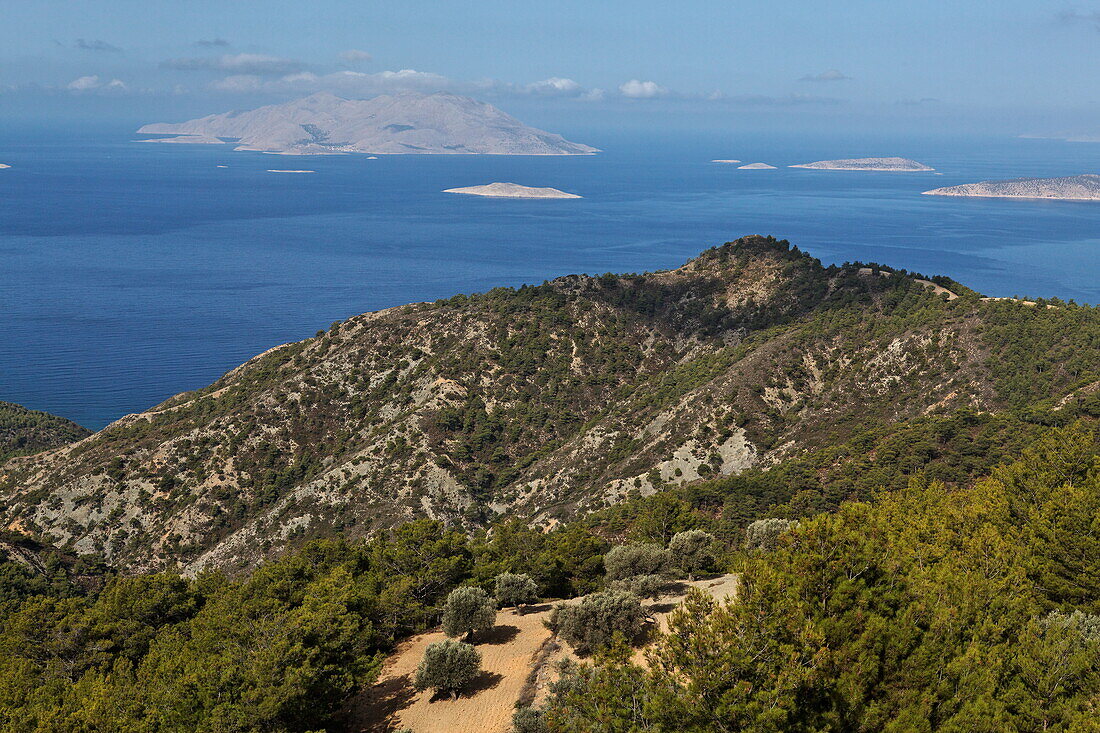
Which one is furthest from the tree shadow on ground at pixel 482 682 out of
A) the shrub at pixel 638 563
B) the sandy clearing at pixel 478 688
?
the shrub at pixel 638 563

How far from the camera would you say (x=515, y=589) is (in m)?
37.9

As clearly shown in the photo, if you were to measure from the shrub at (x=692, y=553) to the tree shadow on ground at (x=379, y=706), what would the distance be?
56.4 feet

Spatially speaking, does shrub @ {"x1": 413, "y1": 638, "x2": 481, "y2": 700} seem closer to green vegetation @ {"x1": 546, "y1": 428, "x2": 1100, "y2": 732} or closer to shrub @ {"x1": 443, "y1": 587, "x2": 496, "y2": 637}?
shrub @ {"x1": 443, "y1": 587, "x2": 496, "y2": 637}

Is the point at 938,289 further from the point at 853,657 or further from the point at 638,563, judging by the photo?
the point at 853,657

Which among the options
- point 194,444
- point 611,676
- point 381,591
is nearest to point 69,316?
point 194,444

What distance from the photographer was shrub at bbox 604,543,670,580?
3947cm

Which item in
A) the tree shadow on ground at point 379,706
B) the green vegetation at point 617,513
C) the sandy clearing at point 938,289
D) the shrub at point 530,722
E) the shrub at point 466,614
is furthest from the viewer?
the sandy clearing at point 938,289

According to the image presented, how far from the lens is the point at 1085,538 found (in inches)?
1069

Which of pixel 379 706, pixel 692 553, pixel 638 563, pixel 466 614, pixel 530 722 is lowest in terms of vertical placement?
pixel 379 706

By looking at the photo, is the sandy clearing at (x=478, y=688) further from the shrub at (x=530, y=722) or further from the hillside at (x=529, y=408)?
the hillside at (x=529, y=408)

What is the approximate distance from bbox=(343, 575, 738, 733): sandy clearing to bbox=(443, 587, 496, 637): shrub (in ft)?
3.98

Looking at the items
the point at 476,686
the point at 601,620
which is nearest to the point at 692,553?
the point at 601,620

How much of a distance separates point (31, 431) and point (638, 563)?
117 metres

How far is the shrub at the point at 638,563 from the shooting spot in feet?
129
